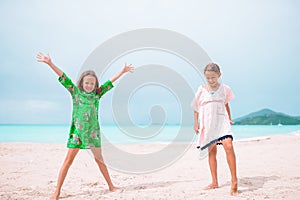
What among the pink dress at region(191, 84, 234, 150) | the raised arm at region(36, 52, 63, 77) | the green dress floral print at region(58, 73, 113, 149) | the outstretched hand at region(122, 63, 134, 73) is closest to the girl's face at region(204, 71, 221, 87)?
the pink dress at region(191, 84, 234, 150)

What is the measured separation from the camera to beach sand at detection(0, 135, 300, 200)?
4324 mm

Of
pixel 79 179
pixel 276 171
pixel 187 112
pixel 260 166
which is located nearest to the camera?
pixel 79 179

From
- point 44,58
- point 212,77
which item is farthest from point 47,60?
point 212,77

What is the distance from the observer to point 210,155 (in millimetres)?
4781

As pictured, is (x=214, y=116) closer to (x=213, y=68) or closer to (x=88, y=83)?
(x=213, y=68)

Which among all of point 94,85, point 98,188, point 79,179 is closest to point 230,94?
point 94,85

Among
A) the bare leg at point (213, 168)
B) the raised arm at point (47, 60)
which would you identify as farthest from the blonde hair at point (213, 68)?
the raised arm at point (47, 60)

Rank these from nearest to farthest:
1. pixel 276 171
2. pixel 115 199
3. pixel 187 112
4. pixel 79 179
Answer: pixel 115 199, pixel 79 179, pixel 276 171, pixel 187 112

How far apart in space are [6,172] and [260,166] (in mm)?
5346

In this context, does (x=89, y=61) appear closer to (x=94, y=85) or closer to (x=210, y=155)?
(x=94, y=85)

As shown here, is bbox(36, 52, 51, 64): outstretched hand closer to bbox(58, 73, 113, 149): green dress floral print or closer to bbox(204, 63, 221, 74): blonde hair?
bbox(58, 73, 113, 149): green dress floral print

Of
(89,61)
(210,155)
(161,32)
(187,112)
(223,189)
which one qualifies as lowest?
(223,189)

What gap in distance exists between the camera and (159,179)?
5.62m

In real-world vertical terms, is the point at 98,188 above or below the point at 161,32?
below
